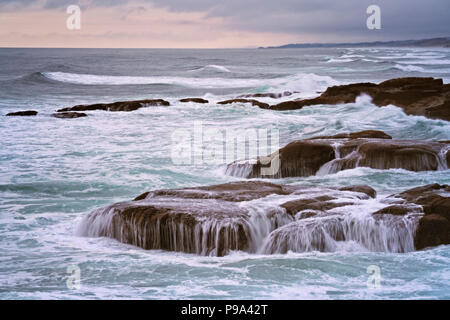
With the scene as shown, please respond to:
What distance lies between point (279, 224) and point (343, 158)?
447 cm

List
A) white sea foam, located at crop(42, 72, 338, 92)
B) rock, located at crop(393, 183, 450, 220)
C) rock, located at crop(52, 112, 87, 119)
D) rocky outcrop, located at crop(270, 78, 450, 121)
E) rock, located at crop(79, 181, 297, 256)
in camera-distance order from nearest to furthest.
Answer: rock, located at crop(79, 181, 297, 256), rock, located at crop(393, 183, 450, 220), rocky outcrop, located at crop(270, 78, 450, 121), rock, located at crop(52, 112, 87, 119), white sea foam, located at crop(42, 72, 338, 92)

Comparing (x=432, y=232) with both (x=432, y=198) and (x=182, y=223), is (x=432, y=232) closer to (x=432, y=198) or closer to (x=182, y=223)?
(x=432, y=198)

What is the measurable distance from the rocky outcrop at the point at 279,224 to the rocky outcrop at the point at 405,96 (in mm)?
10519

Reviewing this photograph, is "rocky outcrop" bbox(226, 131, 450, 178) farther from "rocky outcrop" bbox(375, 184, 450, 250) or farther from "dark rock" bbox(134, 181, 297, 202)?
"rocky outcrop" bbox(375, 184, 450, 250)

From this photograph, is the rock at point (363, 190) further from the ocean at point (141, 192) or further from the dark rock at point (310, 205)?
the ocean at point (141, 192)

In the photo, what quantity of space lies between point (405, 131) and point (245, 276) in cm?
1170

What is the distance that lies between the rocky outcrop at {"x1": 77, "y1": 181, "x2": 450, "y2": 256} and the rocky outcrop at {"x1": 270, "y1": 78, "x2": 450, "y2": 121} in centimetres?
1052

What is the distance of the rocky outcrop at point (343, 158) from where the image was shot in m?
10.9

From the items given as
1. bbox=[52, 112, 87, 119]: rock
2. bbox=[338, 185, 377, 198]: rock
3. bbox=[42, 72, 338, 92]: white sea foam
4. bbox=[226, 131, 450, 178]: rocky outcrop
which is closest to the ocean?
bbox=[226, 131, 450, 178]: rocky outcrop

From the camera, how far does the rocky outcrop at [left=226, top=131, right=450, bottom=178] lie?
1090cm

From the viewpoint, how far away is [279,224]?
285 inches

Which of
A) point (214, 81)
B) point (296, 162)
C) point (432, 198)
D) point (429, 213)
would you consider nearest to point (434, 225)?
point (429, 213)
